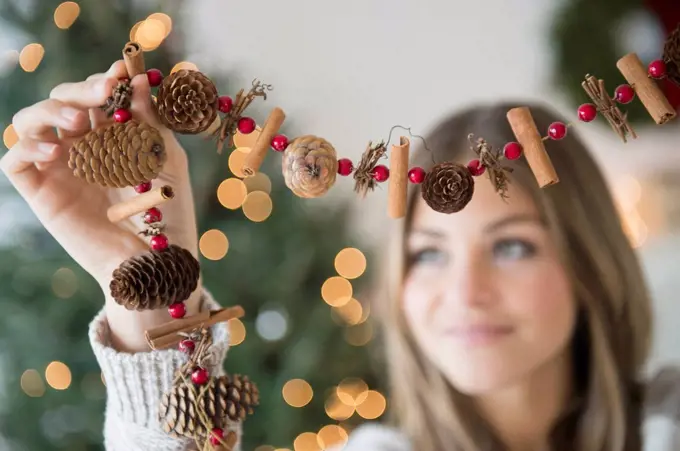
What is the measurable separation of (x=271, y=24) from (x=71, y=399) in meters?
0.74

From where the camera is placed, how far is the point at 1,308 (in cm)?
89

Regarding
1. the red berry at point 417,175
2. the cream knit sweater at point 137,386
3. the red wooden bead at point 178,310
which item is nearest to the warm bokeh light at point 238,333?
the cream knit sweater at point 137,386

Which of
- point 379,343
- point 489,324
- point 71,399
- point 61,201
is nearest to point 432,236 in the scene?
point 489,324

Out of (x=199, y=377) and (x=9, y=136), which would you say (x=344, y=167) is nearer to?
(x=199, y=377)

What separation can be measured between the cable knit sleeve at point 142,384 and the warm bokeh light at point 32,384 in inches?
14.7

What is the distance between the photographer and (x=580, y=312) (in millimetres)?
916

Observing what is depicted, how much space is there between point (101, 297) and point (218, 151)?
0.50m

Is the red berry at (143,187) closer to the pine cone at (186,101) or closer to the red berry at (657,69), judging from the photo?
the pine cone at (186,101)

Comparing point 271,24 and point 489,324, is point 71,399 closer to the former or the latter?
point 489,324

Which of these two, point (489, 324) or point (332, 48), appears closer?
point (489, 324)

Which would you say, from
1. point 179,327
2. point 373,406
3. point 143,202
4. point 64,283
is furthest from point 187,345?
point 373,406

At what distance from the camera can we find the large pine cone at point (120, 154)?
48 centimetres

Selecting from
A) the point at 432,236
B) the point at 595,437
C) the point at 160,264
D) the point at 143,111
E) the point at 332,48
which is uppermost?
the point at 332,48

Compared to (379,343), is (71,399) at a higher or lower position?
higher
